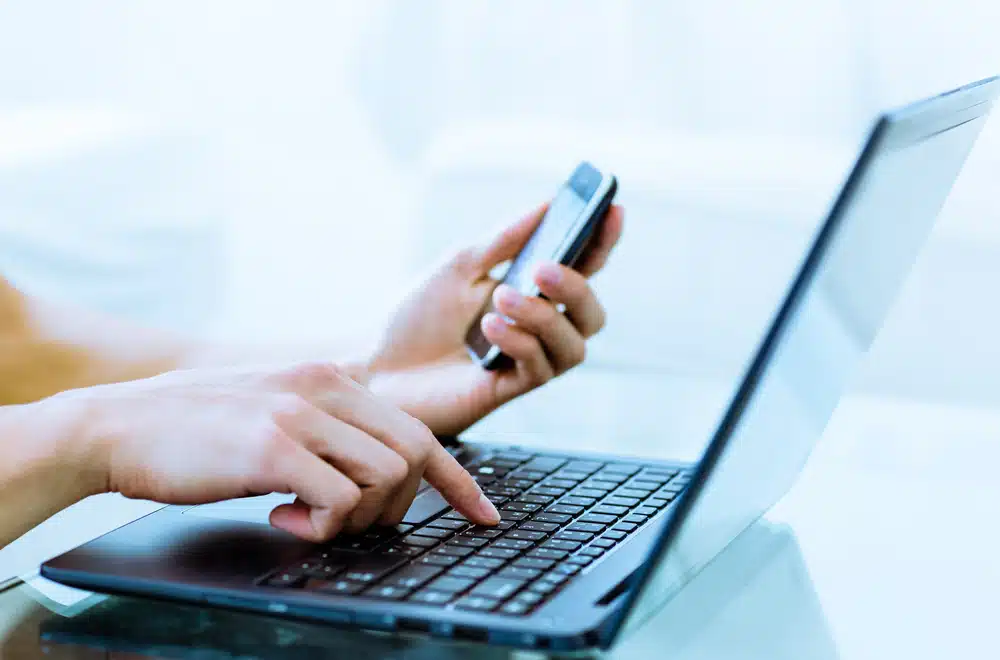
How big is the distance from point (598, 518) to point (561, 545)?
0.21 ft

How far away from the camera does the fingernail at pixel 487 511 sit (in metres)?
0.65

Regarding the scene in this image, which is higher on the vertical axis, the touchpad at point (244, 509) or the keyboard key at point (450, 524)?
the keyboard key at point (450, 524)

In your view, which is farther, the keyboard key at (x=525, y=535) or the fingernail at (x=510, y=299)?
the fingernail at (x=510, y=299)

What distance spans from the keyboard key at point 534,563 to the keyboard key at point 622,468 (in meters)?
0.21

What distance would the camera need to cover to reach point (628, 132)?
2.91 meters

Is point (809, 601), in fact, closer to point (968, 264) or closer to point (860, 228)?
point (860, 228)

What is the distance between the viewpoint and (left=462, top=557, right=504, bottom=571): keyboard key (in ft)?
1.88

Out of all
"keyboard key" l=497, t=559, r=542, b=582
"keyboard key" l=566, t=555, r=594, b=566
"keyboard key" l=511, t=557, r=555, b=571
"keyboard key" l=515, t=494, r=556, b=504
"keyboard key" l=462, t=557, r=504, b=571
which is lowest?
"keyboard key" l=462, t=557, r=504, b=571

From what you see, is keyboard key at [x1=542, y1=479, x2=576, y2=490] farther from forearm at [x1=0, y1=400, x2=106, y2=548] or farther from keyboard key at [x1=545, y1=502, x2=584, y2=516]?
forearm at [x1=0, y1=400, x2=106, y2=548]

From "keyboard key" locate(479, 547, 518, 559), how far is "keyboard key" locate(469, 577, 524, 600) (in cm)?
4

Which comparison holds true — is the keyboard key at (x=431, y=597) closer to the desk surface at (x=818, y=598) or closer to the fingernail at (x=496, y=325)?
the desk surface at (x=818, y=598)

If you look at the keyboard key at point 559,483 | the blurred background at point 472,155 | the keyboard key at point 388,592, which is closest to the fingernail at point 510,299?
the blurred background at point 472,155

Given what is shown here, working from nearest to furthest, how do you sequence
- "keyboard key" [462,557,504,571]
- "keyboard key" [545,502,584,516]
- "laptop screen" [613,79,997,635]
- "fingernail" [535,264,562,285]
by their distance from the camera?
"laptop screen" [613,79,997,635]
"keyboard key" [462,557,504,571]
"keyboard key" [545,502,584,516]
"fingernail" [535,264,562,285]

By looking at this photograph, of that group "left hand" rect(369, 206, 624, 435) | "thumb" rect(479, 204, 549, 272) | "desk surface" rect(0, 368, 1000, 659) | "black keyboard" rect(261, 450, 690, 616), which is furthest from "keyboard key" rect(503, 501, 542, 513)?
"thumb" rect(479, 204, 549, 272)
